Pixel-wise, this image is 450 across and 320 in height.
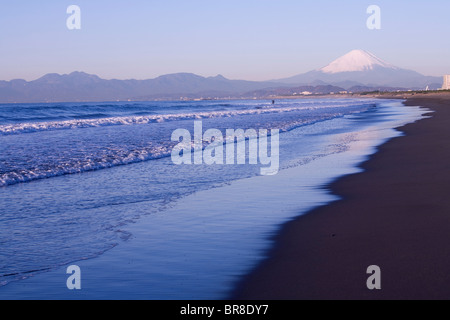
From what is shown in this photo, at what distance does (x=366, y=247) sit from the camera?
19.5 ft

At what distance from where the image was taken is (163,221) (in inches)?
310

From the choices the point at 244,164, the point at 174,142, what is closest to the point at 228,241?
the point at 244,164

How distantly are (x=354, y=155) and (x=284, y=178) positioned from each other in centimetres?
487
